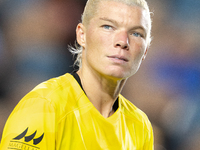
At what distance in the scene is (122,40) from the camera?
127 centimetres

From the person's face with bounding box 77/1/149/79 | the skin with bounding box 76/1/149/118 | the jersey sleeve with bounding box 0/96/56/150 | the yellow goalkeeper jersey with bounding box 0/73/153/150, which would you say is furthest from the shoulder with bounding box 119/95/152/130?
the jersey sleeve with bounding box 0/96/56/150

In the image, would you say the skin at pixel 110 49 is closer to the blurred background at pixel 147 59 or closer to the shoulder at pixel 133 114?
the shoulder at pixel 133 114

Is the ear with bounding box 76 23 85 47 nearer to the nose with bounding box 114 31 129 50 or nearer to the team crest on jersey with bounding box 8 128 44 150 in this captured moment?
the nose with bounding box 114 31 129 50

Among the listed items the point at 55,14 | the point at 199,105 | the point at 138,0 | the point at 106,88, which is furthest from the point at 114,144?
the point at 199,105

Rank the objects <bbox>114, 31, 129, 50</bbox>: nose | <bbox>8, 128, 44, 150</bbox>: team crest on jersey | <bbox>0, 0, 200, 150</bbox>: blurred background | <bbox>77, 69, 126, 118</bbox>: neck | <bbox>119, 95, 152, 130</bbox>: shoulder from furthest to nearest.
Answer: <bbox>0, 0, 200, 150</bbox>: blurred background
<bbox>119, 95, 152, 130</bbox>: shoulder
<bbox>77, 69, 126, 118</bbox>: neck
<bbox>114, 31, 129, 50</bbox>: nose
<bbox>8, 128, 44, 150</bbox>: team crest on jersey

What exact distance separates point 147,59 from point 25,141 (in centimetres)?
243

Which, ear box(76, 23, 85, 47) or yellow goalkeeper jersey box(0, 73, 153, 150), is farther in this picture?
ear box(76, 23, 85, 47)

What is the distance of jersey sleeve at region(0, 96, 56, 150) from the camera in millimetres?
1018

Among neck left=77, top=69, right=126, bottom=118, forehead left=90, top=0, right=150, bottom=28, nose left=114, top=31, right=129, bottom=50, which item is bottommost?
neck left=77, top=69, right=126, bottom=118

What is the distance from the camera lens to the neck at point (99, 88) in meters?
1.39

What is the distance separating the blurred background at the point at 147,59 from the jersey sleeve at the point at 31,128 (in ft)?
4.58

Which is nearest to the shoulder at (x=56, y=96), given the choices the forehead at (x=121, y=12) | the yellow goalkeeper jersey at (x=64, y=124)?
the yellow goalkeeper jersey at (x=64, y=124)

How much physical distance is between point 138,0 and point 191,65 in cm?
208

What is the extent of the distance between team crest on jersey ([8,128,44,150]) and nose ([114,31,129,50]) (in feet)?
1.92
